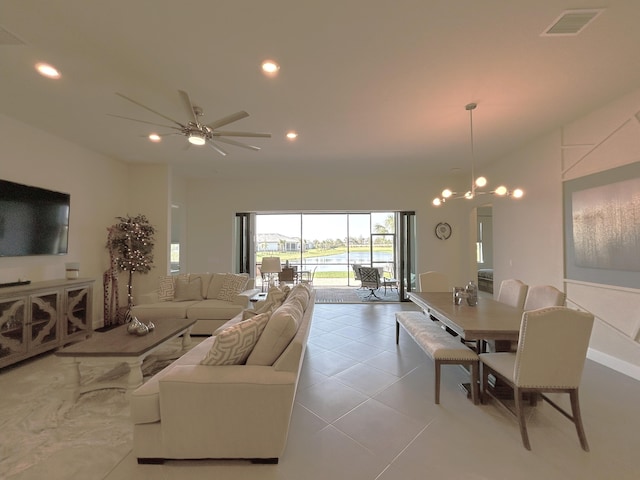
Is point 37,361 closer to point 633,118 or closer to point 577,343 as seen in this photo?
point 577,343

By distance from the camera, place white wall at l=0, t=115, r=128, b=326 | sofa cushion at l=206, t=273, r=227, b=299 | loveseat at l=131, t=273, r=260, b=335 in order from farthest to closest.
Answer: sofa cushion at l=206, t=273, r=227, b=299
loveseat at l=131, t=273, r=260, b=335
white wall at l=0, t=115, r=128, b=326

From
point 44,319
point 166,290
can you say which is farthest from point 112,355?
point 166,290

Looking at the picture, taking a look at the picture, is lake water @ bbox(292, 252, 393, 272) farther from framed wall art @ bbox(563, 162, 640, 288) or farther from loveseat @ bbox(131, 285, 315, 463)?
loveseat @ bbox(131, 285, 315, 463)

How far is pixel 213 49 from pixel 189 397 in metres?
2.62

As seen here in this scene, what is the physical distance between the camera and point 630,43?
226 cm

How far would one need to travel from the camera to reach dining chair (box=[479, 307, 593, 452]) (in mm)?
1895

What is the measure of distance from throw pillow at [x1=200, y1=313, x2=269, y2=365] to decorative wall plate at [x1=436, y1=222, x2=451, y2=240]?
235 inches

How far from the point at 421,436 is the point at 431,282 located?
8.61 feet

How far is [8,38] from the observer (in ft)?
7.14

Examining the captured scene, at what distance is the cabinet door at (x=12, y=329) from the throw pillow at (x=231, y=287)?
7.41 ft

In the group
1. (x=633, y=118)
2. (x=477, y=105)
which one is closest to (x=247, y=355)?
(x=477, y=105)

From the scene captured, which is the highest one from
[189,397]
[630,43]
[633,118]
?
[630,43]

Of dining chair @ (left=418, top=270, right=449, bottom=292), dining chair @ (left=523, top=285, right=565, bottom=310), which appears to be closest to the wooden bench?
dining chair @ (left=523, top=285, right=565, bottom=310)

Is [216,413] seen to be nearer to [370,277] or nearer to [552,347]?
[552,347]
